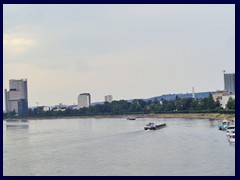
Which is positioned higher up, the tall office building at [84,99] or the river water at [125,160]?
the tall office building at [84,99]

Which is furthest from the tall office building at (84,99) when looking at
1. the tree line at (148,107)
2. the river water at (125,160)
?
the river water at (125,160)

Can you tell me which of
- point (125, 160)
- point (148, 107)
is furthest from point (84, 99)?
point (125, 160)

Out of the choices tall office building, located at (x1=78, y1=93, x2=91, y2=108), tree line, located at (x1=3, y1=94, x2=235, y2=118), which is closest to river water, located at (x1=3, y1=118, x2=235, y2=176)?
tree line, located at (x1=3, y1=94, x2=235, y2=118)

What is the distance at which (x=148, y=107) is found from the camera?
24125 mm

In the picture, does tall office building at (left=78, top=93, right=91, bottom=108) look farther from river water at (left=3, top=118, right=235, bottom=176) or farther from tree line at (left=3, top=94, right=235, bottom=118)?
river water at (left=3, top=118, right=235, bottom=176)

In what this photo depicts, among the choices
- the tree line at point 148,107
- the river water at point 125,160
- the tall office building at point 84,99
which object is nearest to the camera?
the river water at point 125,160

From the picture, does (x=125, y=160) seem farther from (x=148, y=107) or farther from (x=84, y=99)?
(x=84, y=99)

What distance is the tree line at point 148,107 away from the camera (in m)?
17.9

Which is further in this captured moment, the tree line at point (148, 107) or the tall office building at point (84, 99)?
the tall office building at point (84, 99)

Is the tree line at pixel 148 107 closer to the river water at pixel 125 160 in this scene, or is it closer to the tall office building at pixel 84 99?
the tall office building at pixel 84 99

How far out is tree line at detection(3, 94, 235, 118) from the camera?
58.9ft

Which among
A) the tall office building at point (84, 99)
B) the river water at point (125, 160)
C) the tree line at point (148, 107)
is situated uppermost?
the tall office building at point (84, 99)
